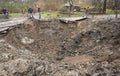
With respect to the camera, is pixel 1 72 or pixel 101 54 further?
pixel 101 54

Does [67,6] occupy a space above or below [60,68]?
above

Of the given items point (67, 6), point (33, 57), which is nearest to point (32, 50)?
point (33, 57)

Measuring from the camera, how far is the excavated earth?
1481 cm

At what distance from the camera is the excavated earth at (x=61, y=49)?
14.8 m

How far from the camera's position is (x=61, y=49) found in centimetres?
1884

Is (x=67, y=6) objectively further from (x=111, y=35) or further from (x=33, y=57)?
(x=33, y=57)

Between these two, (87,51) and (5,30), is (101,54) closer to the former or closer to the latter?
(87,51)

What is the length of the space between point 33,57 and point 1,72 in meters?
2.82

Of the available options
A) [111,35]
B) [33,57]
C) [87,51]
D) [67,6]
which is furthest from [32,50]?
[67,6]

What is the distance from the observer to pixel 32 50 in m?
18.5

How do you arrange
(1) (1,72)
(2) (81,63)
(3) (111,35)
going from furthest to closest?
1. (3) (111,35)
2. (2) (81,63)
3. (1) (1,72)

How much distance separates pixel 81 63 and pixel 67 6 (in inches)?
762

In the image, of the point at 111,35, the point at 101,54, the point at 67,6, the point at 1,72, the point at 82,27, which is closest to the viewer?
the point at 1,72

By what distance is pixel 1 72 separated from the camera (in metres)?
14.2
